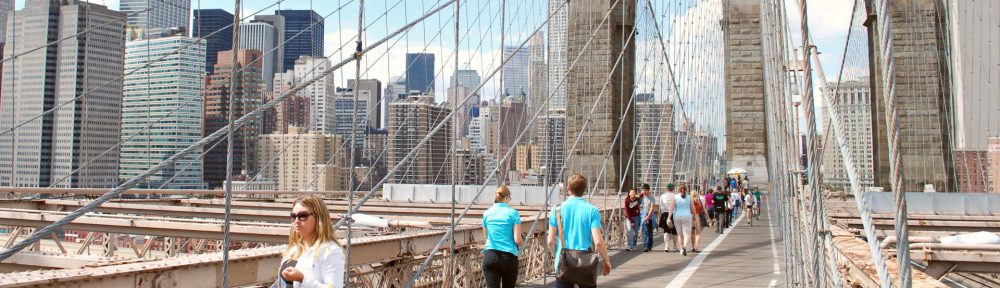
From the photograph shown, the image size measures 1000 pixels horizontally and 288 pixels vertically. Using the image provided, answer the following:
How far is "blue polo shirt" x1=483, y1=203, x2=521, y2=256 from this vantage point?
567 centimetres

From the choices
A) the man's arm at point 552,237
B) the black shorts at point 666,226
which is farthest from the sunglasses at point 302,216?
the black shorts at point 666,226

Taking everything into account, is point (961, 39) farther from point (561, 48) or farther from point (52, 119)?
point (52, 119)

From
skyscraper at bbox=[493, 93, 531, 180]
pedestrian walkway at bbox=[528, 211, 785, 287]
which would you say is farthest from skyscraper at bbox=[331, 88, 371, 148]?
pedestrian walkway at bbox=[528, 211, 785, 287]

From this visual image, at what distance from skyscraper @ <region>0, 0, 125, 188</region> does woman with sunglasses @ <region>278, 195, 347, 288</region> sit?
14.2 m

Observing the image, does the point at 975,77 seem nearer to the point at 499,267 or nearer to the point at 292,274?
the point at 499,267

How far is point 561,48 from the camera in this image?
877 inches

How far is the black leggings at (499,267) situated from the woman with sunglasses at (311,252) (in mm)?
2841

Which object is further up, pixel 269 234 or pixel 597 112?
pixel 597 112

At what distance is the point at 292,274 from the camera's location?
277 centimetres

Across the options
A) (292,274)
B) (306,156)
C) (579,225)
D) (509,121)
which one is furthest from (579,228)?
(509,121)

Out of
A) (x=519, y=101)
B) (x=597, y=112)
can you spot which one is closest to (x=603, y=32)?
(x=597, y=112)

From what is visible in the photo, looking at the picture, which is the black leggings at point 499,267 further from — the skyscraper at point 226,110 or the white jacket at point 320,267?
the skyscraper at point 226,110

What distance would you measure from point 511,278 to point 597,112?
1425cm

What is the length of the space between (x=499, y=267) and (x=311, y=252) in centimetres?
298
